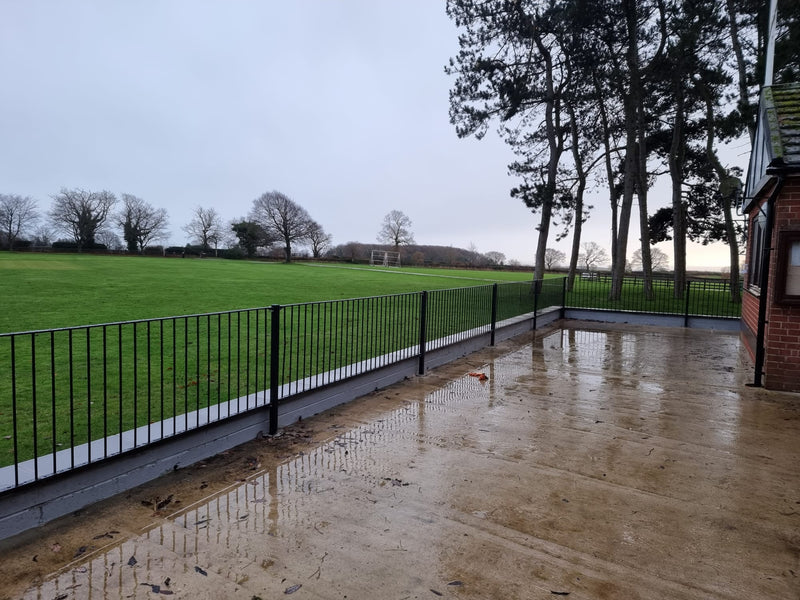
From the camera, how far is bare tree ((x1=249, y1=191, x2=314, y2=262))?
62.3 metres

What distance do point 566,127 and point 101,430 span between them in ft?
71.8

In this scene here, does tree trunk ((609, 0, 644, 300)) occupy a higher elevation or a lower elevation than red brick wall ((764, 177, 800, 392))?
higher

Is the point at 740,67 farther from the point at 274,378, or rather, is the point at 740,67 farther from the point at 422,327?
the point at 274,378

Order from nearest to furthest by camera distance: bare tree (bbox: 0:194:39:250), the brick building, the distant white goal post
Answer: the brick building → bare tree (bbox: 0:194:39:250) → the distant white goal post

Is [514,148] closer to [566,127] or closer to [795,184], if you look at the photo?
[566,127]

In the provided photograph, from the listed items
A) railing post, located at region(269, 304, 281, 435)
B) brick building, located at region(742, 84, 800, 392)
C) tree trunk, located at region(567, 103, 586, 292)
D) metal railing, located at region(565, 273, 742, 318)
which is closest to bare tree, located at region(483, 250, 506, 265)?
tree trunk, located at region(567, 103, 586, 292)

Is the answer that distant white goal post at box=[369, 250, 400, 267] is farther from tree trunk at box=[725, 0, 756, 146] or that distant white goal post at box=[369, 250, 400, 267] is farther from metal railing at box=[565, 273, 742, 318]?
tree trunk at box=[725, 0, 756, 146]

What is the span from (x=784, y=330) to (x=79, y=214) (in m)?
64.3

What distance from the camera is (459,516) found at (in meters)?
2.99

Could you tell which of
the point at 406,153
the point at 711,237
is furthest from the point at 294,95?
the point at 711,237

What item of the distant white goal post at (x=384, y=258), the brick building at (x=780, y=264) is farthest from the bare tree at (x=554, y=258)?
the brick building at (x=780, y=264)

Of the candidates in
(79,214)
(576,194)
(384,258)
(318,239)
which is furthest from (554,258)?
(79,214)

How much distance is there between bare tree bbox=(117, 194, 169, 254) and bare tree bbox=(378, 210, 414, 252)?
29.8m

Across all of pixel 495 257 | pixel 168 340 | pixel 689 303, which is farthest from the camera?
pixel 495 257
